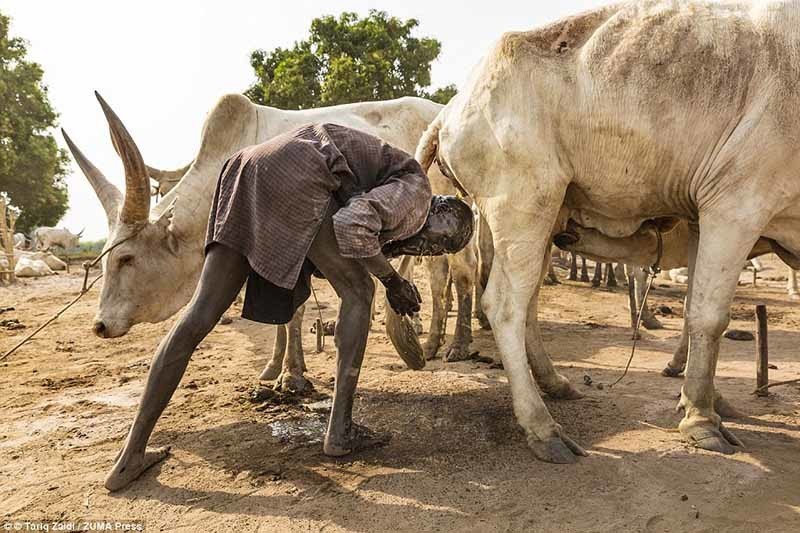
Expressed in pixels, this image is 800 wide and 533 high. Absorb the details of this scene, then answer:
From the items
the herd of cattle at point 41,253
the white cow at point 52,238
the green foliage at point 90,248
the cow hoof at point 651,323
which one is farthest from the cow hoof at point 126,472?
the white cow at point 52,238

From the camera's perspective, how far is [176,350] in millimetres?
2885

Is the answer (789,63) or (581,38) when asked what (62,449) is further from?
(789,63)

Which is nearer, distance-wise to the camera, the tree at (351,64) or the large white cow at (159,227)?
the large white cow at (159,227)

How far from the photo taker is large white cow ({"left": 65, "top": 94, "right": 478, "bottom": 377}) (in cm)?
A: 423

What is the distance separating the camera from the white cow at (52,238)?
3011cm

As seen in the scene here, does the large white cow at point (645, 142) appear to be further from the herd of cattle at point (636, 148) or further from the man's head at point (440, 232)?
the man's head at point (440, 232)

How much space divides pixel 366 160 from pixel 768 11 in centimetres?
245

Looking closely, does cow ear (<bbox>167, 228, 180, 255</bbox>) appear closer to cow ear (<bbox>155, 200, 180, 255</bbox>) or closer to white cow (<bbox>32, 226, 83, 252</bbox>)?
cow ear (<bbox>155, 200, 180, 255</bbox>)

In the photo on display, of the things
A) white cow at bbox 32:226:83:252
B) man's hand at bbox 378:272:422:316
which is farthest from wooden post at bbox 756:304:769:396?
white cow at bbox 32:226:83:252

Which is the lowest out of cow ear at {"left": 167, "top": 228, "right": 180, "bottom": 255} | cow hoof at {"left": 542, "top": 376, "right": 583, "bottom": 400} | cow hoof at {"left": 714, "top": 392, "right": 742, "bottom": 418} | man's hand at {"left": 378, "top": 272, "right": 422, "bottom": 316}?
cow hoof at {"left": 542, "top": 376, "right": 583, "bottom": 400}

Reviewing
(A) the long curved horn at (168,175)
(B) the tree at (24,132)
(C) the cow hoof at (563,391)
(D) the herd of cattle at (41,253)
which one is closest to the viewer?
(C) the cow hoof at (563,391)

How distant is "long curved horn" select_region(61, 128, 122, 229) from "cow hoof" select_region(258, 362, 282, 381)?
1.70 meters

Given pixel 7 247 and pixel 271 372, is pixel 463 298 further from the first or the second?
pixel 7 247

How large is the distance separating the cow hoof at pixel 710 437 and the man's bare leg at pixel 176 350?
2.61 m
